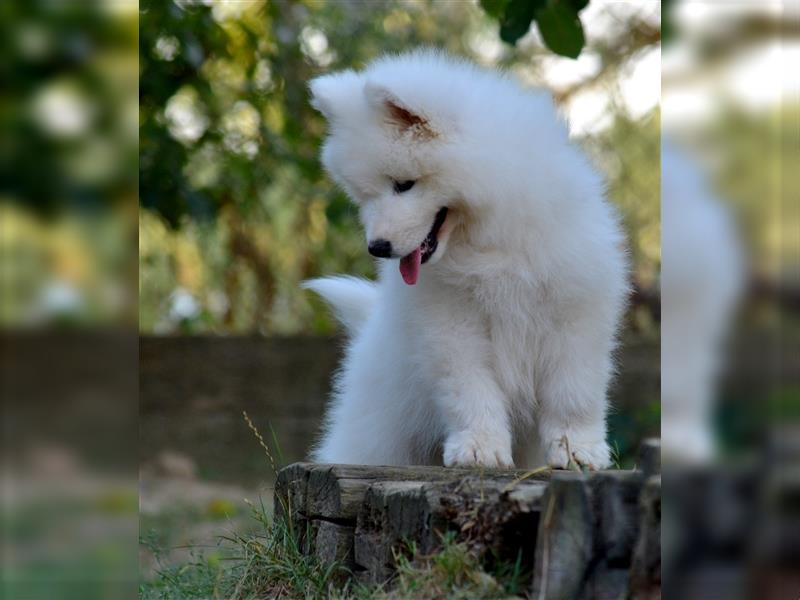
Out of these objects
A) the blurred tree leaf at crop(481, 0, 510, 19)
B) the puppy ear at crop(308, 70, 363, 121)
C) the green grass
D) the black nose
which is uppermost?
the blurred tree leaf at crop(481, 0, 510, 19)

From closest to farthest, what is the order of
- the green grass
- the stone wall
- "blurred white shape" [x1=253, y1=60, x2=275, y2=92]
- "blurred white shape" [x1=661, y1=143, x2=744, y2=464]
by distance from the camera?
"blurred white shape" [x1=661, y1=143, x2=744, y2=464]
the stone wall
the green grass
"blurred white shape" [x1=253, y1=60, x2=275, y2=92]

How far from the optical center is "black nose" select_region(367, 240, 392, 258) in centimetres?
291

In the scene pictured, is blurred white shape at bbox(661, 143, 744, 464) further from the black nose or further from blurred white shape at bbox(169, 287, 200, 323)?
blurred white shape at bbox(169, 287, 200, 323)

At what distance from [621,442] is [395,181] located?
4117 millimetres

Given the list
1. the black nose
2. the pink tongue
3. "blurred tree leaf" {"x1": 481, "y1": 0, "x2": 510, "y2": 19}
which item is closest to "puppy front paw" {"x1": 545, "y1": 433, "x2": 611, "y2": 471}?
the pink tongue

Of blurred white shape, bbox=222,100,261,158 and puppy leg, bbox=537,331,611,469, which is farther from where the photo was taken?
blurred white shape, bbox=222,100,261,158

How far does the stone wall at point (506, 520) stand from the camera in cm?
215

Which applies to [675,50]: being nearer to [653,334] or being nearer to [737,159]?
[737,159]

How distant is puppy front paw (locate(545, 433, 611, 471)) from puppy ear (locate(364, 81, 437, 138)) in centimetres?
100

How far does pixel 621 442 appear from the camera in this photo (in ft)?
21.9

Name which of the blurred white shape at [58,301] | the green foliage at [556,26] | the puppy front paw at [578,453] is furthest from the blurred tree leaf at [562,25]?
the blurred white shape at [58,301]

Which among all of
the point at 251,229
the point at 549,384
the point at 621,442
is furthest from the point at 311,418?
the point at 549,384

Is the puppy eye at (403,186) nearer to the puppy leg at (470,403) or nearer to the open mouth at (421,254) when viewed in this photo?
the open mouth at (421,254)

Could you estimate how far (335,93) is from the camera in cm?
325
